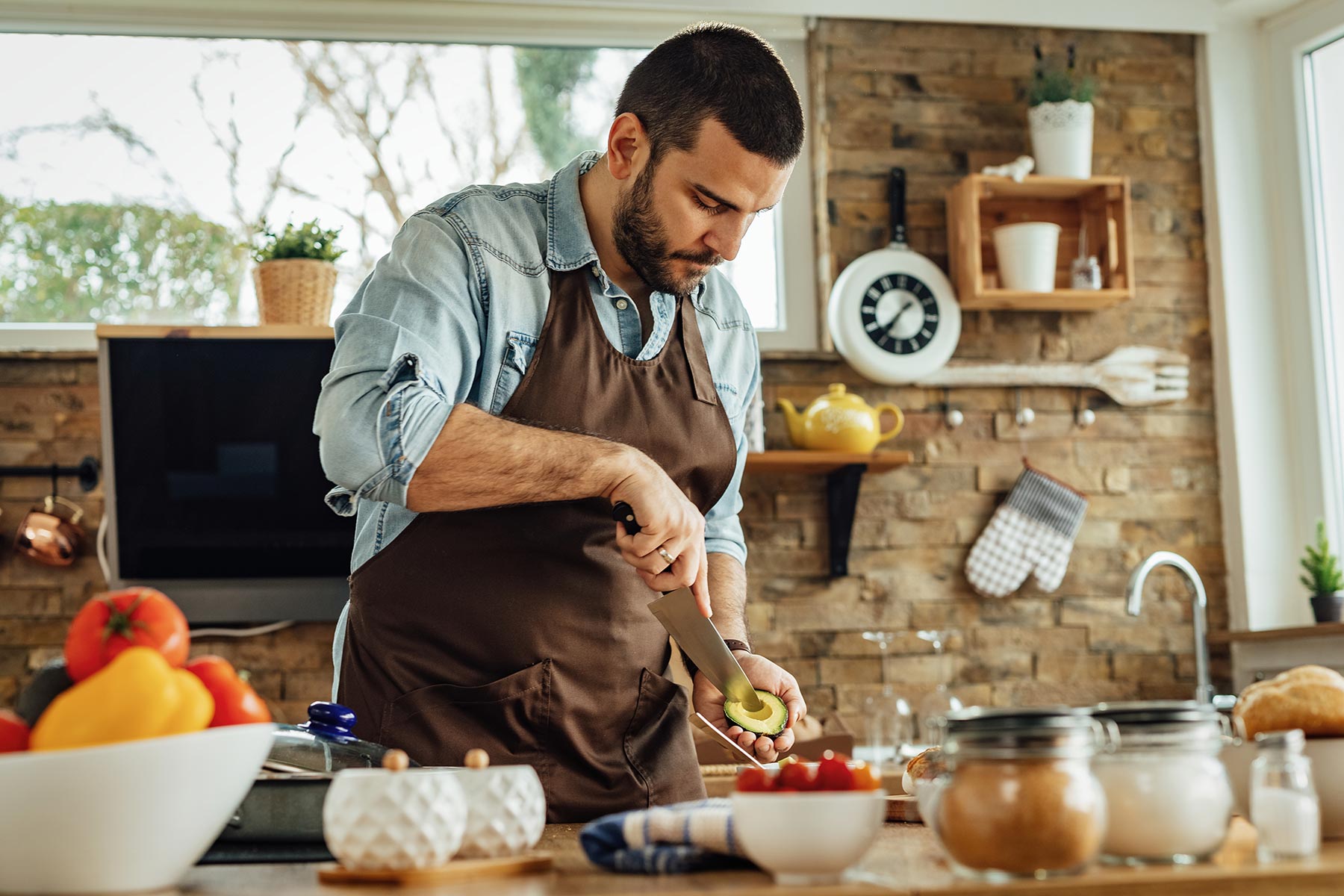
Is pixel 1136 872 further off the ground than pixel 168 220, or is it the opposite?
pixel 168 220

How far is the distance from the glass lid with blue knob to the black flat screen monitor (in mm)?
1776

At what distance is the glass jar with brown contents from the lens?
0.70 metres

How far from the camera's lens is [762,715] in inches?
58.4

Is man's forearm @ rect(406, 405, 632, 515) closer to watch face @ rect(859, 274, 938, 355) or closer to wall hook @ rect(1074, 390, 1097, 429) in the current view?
watch face @ rect(859, 274, 938, 355)

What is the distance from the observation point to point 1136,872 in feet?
2.38

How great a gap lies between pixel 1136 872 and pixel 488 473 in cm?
86

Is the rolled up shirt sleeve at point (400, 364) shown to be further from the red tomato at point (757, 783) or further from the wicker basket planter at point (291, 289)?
the wicker basket planter at point (291, 289)

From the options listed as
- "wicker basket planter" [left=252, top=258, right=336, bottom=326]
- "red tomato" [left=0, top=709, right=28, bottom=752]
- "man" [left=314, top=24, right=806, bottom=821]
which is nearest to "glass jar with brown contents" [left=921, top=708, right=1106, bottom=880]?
"red tomato" [left=0, top=709, right=28, bottom=752]

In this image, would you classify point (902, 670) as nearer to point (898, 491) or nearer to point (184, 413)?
point (898, 491)

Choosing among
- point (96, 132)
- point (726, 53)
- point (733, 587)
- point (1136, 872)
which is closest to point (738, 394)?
point (733, 587)

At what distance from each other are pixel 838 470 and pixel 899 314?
0.43 m

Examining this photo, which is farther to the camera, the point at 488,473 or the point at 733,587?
the point at 733,587

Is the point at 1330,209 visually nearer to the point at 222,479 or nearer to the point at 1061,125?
the point at 1061,125

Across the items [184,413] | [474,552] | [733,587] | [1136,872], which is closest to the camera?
[1136,872]
